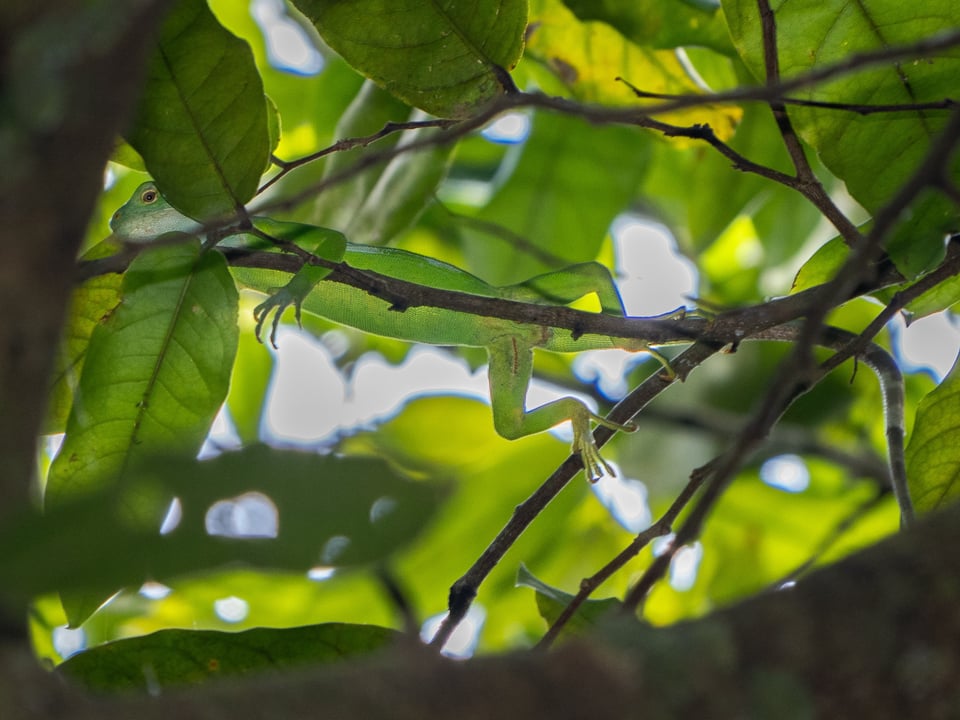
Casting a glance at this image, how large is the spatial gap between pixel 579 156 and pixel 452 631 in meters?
2.46

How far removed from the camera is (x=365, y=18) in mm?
2086

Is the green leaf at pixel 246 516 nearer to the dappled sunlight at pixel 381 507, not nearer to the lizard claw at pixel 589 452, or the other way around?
the dappled sunlight at pixel 381 507

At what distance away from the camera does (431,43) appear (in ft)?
7.11

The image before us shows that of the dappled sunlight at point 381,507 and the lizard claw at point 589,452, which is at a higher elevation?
the lizard claw at point 589,452

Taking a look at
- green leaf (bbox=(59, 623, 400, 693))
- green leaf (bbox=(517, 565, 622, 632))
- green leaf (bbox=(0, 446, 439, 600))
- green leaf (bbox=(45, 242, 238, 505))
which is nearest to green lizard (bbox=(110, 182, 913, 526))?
green leaf (bbox=(45, 242, 238, 505))

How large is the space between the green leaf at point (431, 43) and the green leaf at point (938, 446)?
1.13 m

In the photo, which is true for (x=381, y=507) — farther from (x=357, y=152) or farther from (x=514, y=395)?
(x=357, y=152)

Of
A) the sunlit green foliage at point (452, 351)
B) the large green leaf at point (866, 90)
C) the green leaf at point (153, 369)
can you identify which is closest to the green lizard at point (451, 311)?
the sunlit green foliage at point (452, 351)

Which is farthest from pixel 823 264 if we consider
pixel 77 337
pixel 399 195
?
pixel 77 337

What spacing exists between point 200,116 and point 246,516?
3.87 ft

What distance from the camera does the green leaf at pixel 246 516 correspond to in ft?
3.22

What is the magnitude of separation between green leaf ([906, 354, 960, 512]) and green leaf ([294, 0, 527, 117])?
3.72 ft

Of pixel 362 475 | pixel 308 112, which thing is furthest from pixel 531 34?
pixel 362 475

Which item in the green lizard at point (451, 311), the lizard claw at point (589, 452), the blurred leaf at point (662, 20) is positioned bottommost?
the lizard claw at point (589, 452)
